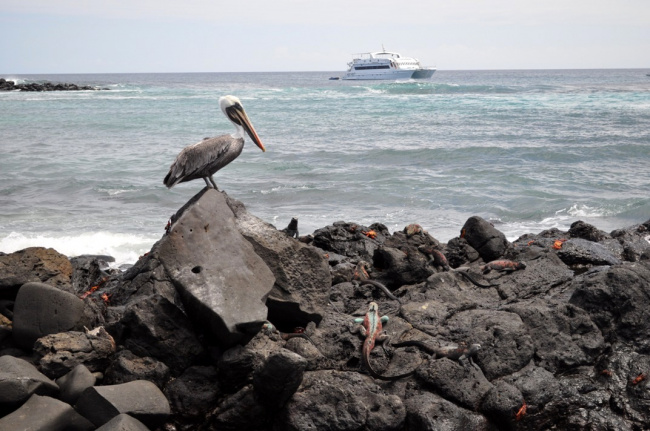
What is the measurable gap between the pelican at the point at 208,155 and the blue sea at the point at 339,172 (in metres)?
5.99

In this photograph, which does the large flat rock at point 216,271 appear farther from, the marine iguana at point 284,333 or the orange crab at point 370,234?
the orange crab at point 370,234

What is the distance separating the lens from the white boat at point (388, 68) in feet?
301

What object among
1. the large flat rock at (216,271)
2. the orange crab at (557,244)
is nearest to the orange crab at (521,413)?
the large flat rock at (216,271)

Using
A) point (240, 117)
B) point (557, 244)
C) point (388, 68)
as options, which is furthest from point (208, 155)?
point (388, 68)

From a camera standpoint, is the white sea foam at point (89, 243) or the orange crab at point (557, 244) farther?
the white sea foam at point (89, 243)

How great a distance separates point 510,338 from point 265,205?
11.4 meters

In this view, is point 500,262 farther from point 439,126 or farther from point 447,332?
point 439,126

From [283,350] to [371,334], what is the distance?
1.11 meters

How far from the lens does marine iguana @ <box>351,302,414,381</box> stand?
5582 millimetres

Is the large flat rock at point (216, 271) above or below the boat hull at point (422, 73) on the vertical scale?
below

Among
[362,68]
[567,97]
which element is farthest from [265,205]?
[362,68]

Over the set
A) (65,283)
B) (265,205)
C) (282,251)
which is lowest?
(265,205)

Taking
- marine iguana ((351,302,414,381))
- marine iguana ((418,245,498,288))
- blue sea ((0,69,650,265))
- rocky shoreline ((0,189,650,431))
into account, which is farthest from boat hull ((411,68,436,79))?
marine iguana ((351,302,414,381))

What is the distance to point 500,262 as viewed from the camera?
833 centimetres
